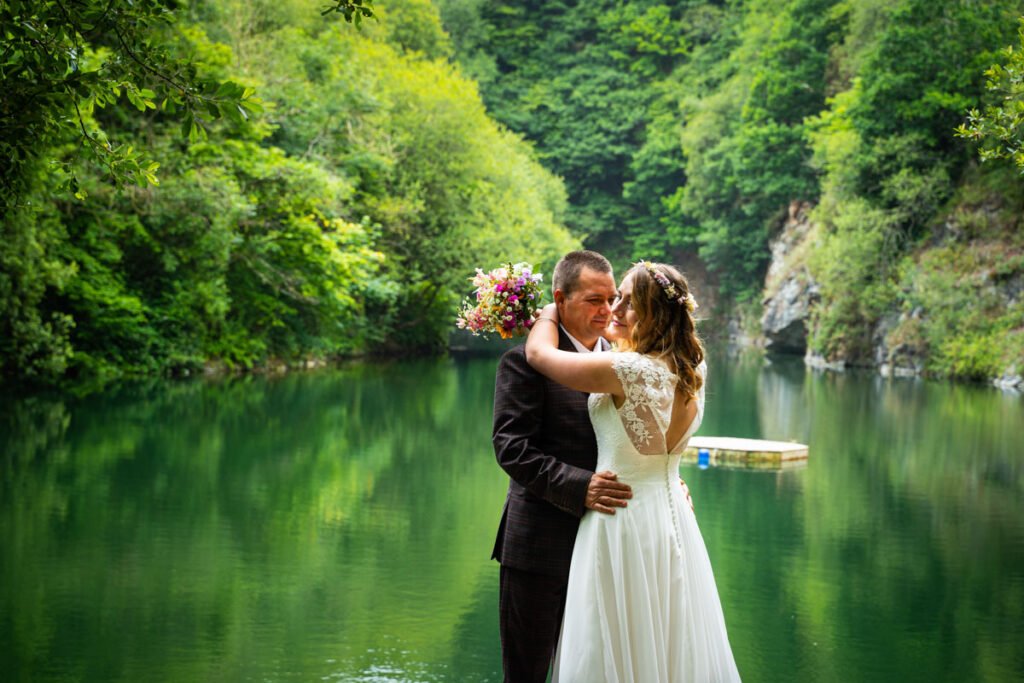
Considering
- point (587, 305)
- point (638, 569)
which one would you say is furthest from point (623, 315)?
point (638, 569)

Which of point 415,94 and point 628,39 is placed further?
point 628,39

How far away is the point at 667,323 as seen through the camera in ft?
12.1

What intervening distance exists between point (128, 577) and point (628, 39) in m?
56.8

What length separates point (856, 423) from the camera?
17016 mm

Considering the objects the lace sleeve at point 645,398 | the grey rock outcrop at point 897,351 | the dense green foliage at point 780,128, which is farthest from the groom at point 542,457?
the grey rock outcrop at point 897,351

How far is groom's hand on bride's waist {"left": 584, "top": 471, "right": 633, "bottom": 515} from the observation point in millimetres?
3764

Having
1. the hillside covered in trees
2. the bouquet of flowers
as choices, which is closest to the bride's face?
the bouquet of flowers

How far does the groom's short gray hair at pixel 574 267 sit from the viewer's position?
152 inches

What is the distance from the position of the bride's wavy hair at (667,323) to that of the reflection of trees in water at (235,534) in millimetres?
2588

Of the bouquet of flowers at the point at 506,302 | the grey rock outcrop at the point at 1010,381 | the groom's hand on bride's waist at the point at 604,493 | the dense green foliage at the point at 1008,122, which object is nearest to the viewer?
the groom's hand on bride's waist at the point at 604,493

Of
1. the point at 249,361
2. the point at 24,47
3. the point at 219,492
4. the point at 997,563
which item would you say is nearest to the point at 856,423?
the point at 997,563

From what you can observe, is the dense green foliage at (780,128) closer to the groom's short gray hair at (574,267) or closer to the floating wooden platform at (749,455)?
the floating wooden platform at (749,455)

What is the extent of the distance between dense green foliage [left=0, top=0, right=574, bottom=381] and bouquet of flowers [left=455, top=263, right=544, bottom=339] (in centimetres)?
1025

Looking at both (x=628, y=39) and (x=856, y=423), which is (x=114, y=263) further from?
(x=628, y=39)
